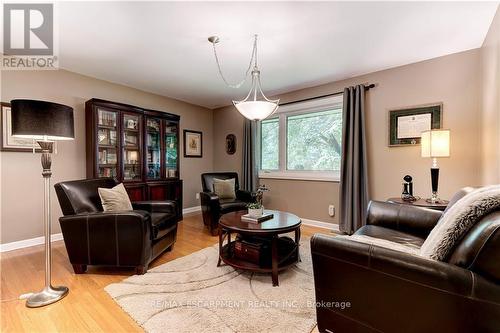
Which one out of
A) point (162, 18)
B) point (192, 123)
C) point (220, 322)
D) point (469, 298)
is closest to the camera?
point (469, 298)

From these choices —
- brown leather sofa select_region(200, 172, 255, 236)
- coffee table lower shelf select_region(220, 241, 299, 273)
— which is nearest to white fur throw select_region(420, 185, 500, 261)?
coffee table lower shelf select_region(220, 241, 299, 273)

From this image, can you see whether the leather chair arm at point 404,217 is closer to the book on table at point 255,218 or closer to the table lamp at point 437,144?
the table lamp at point 437,144

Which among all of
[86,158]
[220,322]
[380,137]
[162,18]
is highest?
[162,18]

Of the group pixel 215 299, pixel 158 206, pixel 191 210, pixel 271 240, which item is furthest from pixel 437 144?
pixel 191 210

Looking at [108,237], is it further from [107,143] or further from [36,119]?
[107,143]

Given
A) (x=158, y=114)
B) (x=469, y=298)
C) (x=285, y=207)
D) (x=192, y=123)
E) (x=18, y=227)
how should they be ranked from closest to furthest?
(x=469, y=298) → (x=18, y=227) → (x=158, y=114) → (x=285, y=207) → (x=192, y=123)

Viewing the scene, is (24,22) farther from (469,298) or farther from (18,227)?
(469,298)

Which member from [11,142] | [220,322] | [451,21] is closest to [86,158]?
[11,142]

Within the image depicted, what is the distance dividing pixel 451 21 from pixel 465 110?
108 centimetres

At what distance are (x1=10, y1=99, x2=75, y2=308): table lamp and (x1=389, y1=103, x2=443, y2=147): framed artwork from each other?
141 inches

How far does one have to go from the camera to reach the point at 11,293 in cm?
192

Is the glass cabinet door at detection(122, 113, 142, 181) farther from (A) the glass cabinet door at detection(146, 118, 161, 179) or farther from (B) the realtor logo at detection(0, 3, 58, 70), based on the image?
(B) the realtor logo at detection(0, 3, 58, 70)

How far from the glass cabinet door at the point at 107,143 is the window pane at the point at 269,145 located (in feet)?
8.20

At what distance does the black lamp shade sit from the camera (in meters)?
1.71
